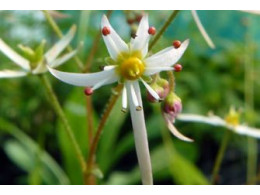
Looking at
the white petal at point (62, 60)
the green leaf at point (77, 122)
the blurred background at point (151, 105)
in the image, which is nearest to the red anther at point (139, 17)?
the white petal at point (62, 60)

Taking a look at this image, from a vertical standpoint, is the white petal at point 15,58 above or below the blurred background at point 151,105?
above

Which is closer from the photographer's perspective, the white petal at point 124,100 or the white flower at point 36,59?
the white petal at point 124,100

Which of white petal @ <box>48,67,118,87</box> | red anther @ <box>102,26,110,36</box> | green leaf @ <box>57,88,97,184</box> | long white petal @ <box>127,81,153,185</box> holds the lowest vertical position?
green leaf @ <box>57,88,97,184</box>

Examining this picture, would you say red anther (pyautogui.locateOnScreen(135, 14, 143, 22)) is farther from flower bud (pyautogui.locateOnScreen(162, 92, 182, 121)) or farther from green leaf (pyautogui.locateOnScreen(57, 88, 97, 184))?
green leaf (pyautogui.locateOnScreen(57, 88, 97, 184))

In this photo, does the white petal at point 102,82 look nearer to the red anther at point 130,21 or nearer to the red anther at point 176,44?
the red anther at point 176,44

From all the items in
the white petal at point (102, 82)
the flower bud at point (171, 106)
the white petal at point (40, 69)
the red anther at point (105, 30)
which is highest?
the red anther at point (105, 30)

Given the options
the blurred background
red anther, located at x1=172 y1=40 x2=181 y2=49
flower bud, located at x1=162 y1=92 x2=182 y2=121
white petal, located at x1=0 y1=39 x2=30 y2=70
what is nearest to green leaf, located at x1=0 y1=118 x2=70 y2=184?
the blurred background

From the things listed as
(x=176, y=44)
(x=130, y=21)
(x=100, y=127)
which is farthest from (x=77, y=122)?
(x=176, y=44)
